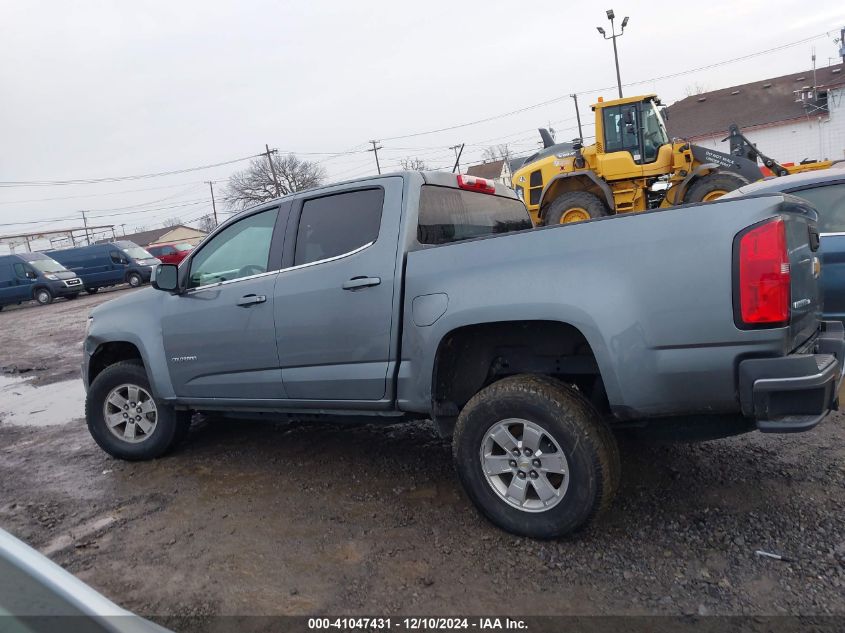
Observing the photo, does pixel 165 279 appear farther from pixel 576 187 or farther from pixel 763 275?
pixel 576 187

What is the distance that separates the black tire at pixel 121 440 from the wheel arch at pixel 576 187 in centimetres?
1045

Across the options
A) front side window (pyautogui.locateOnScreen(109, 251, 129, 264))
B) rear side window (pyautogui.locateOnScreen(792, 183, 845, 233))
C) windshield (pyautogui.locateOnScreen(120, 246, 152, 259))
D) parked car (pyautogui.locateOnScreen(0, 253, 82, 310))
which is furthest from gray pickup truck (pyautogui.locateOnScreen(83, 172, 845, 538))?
windshield (pyautogui.locateOnScreen(120, 246, 152, 259))

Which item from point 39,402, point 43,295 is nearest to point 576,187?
point 39,402

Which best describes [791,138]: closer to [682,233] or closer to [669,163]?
[669,163]

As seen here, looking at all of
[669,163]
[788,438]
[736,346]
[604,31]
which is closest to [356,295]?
[736,346]

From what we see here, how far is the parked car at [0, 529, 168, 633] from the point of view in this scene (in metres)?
1.48

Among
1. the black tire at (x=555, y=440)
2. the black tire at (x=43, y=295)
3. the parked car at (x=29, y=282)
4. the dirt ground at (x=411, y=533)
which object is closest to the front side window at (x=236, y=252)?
the dirt ground at (x=411, y=533)

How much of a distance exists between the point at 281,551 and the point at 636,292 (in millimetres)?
2242

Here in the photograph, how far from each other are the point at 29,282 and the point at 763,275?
27.3 metres

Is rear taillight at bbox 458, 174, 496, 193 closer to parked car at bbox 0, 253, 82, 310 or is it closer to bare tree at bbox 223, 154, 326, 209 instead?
parked car at bbox 0, 253, 82, 310

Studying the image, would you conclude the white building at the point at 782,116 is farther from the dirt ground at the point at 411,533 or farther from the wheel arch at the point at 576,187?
the dirt ground at the point at 411,533

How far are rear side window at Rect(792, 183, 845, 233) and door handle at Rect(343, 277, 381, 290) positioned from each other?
381 cm

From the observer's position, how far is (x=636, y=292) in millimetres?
2875

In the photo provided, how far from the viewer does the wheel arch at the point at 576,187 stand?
521 inches
